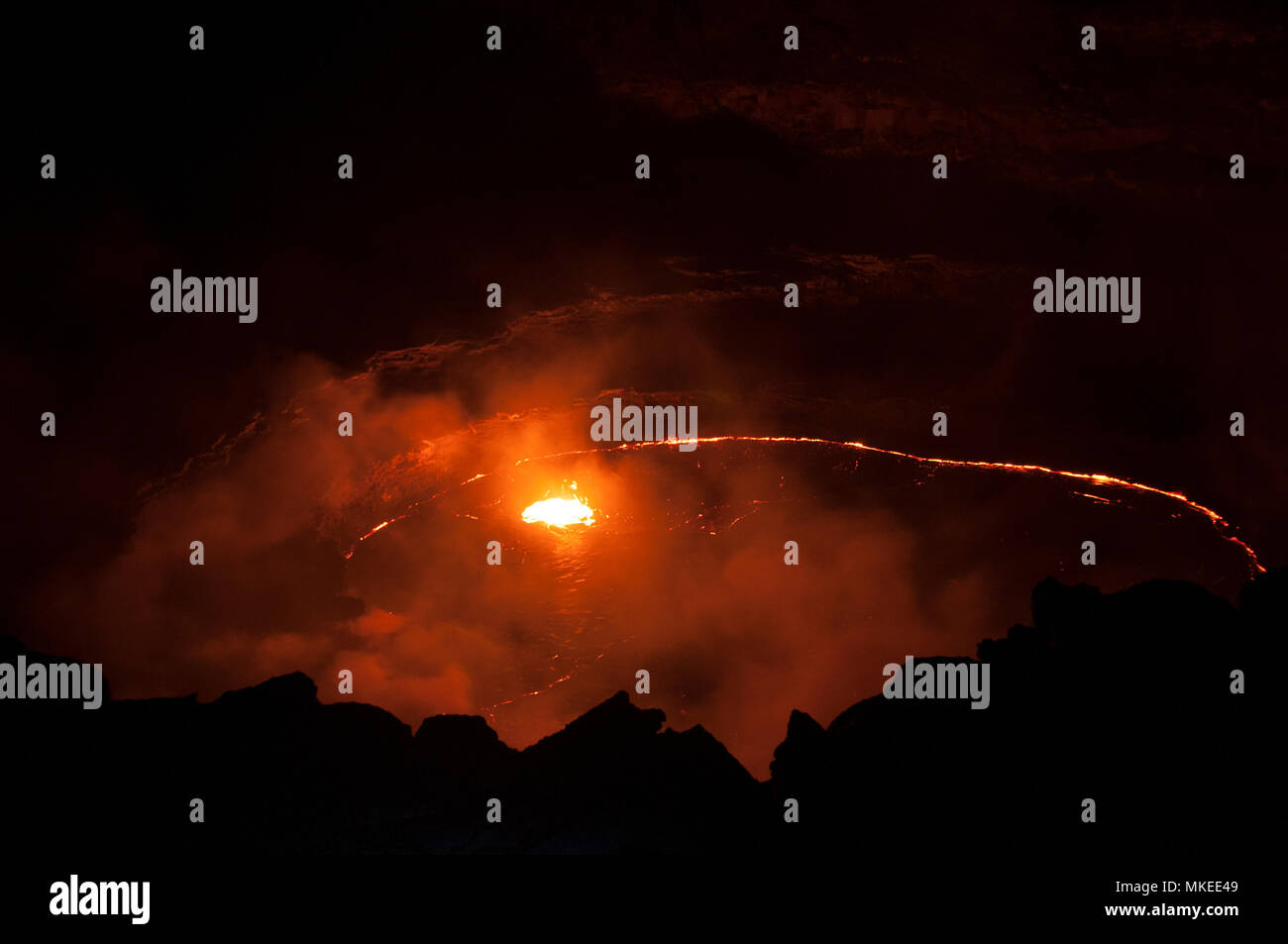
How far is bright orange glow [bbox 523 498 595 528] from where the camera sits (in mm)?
11680

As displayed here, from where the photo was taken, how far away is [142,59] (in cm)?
1277

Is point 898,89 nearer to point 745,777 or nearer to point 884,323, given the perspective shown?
point 884,323
